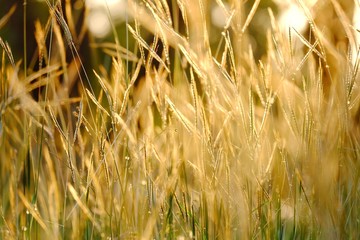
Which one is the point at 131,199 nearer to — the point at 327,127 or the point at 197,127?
the point at 197,127

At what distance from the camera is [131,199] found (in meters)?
1.95

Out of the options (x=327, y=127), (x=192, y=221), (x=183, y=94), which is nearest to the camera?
(x=192, y=221)

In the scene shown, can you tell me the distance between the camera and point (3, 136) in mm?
2199

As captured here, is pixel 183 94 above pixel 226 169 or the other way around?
above

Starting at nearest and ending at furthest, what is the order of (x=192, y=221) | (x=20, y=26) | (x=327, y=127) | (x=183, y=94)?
(x=192, y=221) < (x=327, y=127) < (x=183, y=94) < (x=20, y=26)

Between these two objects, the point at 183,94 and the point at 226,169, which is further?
the point at 183,94

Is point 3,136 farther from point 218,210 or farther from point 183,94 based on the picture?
point 218,210

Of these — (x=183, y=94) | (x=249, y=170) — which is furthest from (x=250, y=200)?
(x=183, y=94)

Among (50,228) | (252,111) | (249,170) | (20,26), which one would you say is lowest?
(50,228)

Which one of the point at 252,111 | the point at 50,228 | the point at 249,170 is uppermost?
the point at 252,111

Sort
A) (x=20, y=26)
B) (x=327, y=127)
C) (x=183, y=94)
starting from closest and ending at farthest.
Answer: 1. (x=327, y=127)
2. (x=183, y=94)
3. (x=20, y=26)

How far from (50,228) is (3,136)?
1.18ft

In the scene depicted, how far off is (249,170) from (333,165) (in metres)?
0.19

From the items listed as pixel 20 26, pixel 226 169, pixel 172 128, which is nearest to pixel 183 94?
pixel 172 128
